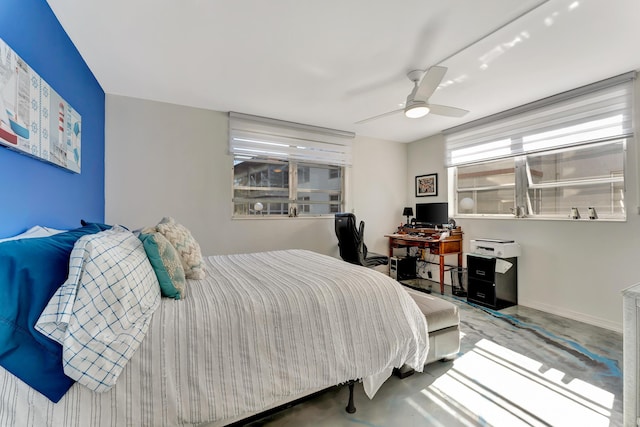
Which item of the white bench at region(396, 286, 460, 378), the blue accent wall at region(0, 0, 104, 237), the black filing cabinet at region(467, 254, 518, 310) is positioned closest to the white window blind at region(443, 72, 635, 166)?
the black filing cabinet at region(467, 254, 518, 310)

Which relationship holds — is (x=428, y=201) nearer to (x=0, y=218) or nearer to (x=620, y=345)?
(x=620, y=345)

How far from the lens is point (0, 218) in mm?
1241

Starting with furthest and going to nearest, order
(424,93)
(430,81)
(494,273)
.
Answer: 1. (494,273)
2. (424,93)
3. (430,81)

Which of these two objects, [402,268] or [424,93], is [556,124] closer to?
[424,93]

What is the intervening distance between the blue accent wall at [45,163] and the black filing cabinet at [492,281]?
13.1 feet

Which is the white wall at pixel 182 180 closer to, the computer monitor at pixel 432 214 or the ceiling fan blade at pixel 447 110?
the computer monitor at pixel 432 214

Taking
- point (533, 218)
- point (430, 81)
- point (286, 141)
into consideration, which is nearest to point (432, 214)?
point (533, 218)

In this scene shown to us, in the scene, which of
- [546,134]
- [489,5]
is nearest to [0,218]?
[489,5]

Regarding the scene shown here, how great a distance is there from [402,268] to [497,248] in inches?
55.4

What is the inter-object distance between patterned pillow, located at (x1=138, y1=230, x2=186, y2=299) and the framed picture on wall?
3.97 meters

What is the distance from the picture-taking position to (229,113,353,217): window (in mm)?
3572

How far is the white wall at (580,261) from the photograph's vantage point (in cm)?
252

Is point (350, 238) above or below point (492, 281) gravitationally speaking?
above

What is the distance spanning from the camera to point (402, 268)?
4246mm
